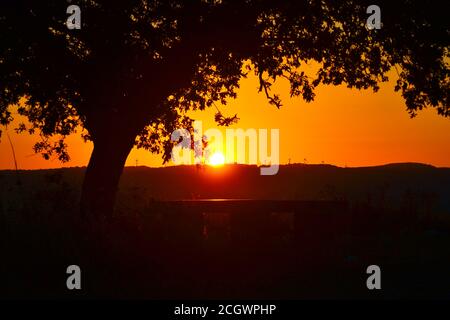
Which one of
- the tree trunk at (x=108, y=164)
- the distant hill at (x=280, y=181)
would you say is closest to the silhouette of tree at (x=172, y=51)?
the tree trunk at (x=108, y=164)

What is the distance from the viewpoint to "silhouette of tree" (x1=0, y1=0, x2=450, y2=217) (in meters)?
15.2

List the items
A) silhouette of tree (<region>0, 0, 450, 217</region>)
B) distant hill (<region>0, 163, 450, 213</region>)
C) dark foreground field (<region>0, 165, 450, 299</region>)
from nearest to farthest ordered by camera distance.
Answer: dark foreground field (<region>0, 165, 450, 299</region>) → silhouette of tree (<region>0, 0, 450, 217</region>) → distant hill (<region>0, 163, 450, 213</region>)

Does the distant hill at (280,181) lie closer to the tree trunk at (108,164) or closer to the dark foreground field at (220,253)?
the tree trunk at (108,164)

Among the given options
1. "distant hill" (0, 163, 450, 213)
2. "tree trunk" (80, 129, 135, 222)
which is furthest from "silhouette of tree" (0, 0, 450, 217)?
"distant hill" (0, 163, 450, 213)

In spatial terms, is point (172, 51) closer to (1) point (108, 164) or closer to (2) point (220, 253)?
(1) point (108, 164)

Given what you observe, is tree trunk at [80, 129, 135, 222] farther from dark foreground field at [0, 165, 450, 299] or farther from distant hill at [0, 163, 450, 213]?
distant hill at [0, 163, 450, 213]

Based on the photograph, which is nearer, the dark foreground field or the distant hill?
the dark foreground field

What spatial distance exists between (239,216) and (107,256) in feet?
10.8

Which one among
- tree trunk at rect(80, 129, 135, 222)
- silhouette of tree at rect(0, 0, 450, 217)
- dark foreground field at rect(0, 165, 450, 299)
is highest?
silhouette of tree at rect(0, 0, 450, 217)

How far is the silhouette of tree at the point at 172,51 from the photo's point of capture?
15203 mm

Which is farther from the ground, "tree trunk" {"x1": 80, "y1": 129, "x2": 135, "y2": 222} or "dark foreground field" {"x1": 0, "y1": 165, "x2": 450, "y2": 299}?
"tree trunk" {"x1": 80, "y1": 129, "x2": 135, "y2": 222}

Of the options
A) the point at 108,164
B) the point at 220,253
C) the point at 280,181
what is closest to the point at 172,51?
the point at 108,164

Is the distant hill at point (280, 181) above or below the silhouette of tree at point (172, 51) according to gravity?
below
